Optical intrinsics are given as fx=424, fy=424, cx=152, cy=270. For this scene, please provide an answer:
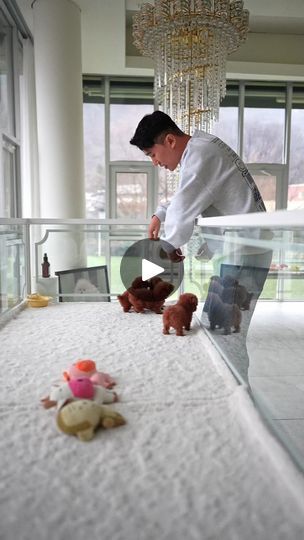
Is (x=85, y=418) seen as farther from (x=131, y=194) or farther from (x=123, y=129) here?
(x=123, y=129)

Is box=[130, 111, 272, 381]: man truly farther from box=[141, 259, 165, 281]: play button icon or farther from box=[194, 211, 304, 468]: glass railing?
box=[141, 259, 165, 281]: play button icon

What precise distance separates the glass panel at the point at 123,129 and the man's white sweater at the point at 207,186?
11.4 feet

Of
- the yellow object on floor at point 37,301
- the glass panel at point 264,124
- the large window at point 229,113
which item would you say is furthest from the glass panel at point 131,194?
the yellow object on floor at point 37,301

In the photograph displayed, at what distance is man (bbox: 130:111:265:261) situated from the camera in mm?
1394

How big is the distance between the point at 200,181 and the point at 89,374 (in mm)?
726

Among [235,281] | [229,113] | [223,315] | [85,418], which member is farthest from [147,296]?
[229,113]

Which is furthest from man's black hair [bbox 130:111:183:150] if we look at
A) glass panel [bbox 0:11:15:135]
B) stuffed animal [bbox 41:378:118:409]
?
glass panel [bbox 0:11:15:135]

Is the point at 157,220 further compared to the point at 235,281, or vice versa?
the point at 157,220

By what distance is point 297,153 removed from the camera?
4938 millimetres

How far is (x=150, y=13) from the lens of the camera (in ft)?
8.81

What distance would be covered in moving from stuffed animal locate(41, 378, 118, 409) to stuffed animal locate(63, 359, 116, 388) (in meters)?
0.05

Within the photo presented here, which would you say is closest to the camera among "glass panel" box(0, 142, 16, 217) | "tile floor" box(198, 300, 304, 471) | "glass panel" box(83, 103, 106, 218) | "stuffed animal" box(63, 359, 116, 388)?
"stuffed animal" box(63, 359, 116, 388)

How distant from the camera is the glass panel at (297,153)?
16.0ft

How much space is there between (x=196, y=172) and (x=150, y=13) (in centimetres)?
185
